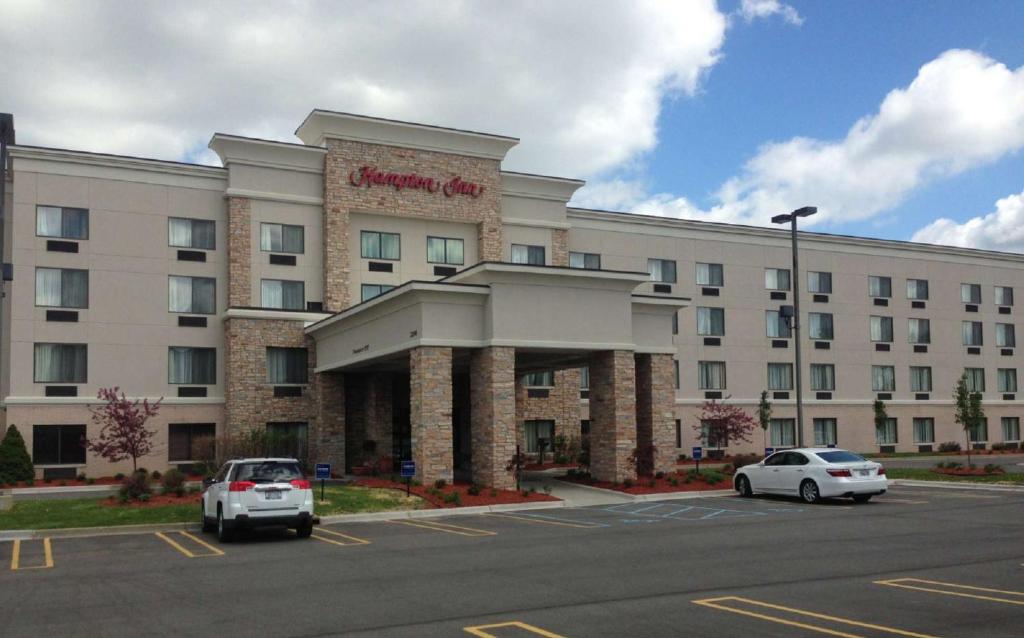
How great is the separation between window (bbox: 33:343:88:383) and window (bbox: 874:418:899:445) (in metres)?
39.6

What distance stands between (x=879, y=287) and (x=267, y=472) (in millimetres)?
43070

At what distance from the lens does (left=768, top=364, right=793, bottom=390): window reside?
4969 cm

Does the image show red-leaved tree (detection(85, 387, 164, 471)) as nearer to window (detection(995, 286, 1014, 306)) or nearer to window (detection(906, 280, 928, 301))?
window (detection(906, 280, 928, 301))

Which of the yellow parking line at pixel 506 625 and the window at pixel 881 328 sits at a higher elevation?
the window at pixel 881 328

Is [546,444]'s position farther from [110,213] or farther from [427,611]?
[427,611]

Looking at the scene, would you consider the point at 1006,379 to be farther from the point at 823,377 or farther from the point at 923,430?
the point at 823,377

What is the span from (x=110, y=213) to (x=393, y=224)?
1115cm

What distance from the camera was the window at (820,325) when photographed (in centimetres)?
5081

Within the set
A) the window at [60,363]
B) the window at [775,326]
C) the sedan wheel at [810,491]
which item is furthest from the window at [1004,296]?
the window at [60,363]

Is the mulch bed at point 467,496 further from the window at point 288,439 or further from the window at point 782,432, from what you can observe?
the window at point 782,432

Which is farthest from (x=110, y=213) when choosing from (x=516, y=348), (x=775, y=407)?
(x=775, y=407)

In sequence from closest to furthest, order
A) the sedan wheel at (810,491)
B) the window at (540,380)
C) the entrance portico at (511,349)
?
the sedan wheel at (810,491), the entrance portico at (511,349), the window at (540,380)

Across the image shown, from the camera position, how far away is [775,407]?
49.5 meters

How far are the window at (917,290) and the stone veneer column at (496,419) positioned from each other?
3464 centimetres
